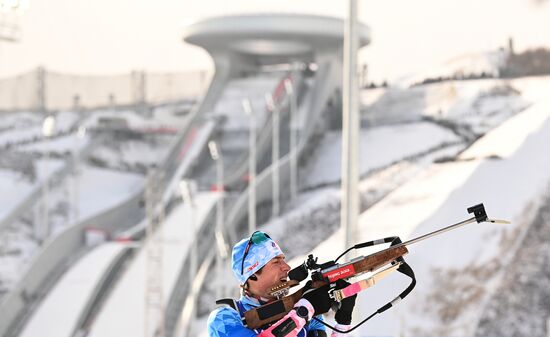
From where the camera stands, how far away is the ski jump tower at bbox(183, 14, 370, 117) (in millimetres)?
53344

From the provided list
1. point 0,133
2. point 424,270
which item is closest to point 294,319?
point 424,270

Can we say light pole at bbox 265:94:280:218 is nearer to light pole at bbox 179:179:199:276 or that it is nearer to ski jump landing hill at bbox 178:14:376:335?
ski jump landing hill at bbox 178:14:376:335

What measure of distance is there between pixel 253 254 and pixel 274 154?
47285 millimetres

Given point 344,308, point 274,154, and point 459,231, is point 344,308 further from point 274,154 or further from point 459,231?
point 274,154

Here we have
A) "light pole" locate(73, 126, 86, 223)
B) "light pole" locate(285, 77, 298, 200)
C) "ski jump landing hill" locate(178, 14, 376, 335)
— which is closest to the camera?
"light pole" locate(285, 77, 298, 200)

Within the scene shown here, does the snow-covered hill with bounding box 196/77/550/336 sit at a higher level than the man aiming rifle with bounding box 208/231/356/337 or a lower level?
lower

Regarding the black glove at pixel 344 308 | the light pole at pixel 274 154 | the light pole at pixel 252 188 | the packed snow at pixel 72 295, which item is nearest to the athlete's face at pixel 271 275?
the black glove at pixel 344 308

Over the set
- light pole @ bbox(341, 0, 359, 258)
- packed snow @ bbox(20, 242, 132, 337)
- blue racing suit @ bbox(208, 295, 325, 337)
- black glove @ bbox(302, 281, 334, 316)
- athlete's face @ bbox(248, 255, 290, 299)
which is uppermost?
athlete's face @ bbox(248, 255, 290, 299)

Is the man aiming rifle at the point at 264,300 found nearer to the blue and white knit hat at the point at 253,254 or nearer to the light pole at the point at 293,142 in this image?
the blue and white knit hat at the point at 253,254

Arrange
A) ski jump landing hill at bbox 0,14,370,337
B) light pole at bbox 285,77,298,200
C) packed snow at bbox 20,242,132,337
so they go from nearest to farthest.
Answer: packed snow at bbox 20,242,132,337
light pole at bbox 285,77,298,200
ski jump landing hill at bbox 0,14,370,337

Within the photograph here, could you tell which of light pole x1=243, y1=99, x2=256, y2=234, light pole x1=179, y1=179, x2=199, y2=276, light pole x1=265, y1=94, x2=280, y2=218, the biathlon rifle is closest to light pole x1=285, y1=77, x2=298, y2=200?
light pole x1=265, y1=94, x2=280, y2=218

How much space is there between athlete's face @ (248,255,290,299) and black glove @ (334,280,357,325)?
0.26 m

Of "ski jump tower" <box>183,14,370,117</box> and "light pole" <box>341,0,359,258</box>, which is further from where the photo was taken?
"ski jump tower" <box>183,14,370,117</box>

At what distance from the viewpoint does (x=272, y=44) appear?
57.3m
